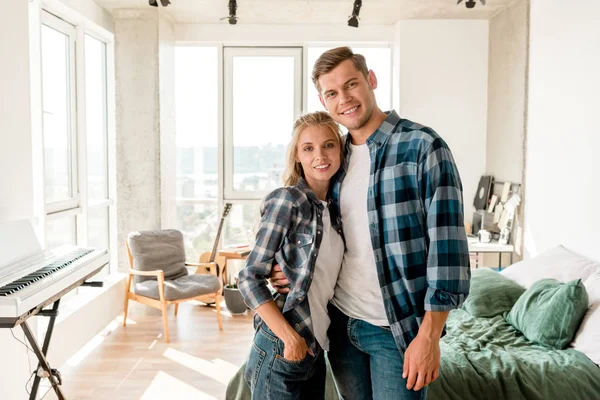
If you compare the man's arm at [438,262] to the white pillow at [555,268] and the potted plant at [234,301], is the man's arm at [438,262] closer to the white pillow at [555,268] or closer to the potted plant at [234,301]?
the white pillow at [555,268]

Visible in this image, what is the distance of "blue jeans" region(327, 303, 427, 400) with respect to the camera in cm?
145

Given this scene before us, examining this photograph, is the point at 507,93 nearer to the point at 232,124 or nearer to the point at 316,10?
the point at 316,10

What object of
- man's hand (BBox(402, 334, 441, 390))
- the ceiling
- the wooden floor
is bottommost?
the wooden floor

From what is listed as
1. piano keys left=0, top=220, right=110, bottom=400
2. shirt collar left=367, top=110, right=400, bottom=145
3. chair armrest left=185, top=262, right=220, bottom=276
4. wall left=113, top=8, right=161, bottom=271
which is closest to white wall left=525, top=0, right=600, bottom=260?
shirt collar left=367, top=110, right=400, bottom=145

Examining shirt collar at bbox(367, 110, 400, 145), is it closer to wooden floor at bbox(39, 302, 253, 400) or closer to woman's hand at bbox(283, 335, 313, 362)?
woman's hand at bbox(283, 335, 313, 362)

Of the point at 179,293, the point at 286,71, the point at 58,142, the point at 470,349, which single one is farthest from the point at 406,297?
the point at 286,71

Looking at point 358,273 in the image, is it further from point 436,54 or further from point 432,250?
point 436,54

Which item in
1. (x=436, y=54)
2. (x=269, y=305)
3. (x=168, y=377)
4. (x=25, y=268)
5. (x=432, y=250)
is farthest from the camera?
(x=436, y=54)

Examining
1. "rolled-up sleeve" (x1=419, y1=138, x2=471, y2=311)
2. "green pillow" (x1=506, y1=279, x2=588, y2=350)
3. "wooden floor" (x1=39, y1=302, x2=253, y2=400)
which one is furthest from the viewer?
"wooden floor" (x1=39, y1=302, x2=253, y2=400)

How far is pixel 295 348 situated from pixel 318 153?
0.57m

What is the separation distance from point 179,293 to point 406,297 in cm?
352

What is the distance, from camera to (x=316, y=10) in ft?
17.9

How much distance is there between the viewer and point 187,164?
637 centimetres

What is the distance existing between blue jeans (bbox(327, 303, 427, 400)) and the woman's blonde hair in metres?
0.43
